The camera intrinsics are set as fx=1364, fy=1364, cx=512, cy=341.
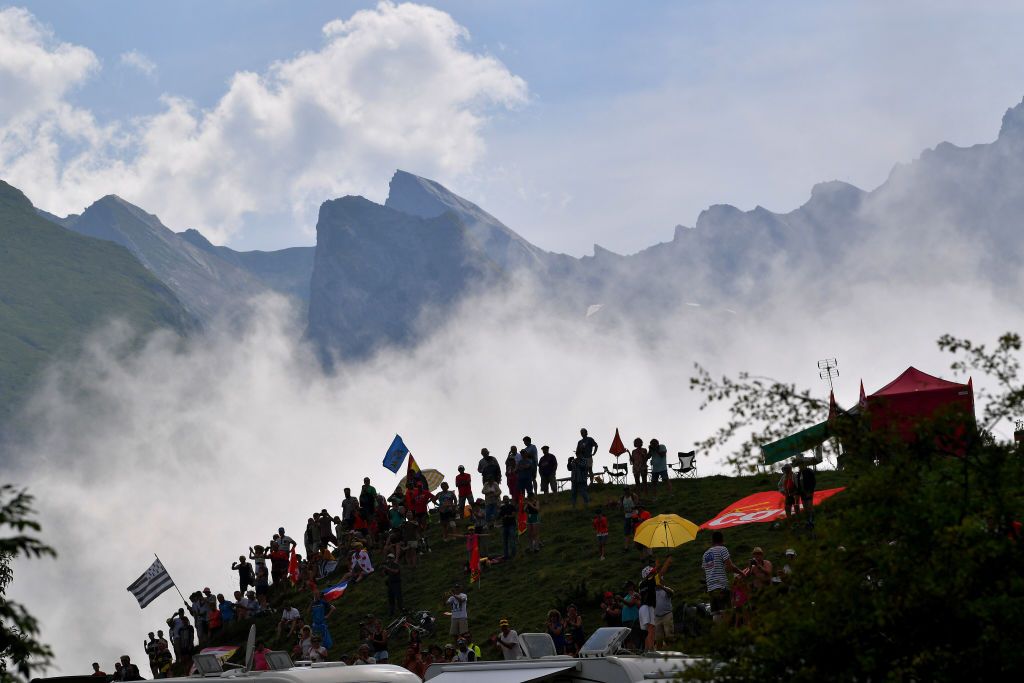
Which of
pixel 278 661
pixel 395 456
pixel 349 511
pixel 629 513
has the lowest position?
pixel 278 661

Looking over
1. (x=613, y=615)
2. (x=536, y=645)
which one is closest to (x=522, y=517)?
(x=613, y=615)

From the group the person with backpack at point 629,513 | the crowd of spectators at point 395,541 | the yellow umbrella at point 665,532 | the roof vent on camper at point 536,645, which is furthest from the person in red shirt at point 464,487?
the roof vent on camper at point 536,645

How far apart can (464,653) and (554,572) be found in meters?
12.3

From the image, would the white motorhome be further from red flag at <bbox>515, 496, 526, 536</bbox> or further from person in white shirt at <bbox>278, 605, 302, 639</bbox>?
red flag at <bbox>515, 496, 526, 536</bbox>

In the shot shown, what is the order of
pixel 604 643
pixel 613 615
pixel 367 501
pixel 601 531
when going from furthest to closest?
pixel 367 501
pixel 601 531
pixel 613 615
pixel 604 643

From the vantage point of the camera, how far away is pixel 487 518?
135 feet

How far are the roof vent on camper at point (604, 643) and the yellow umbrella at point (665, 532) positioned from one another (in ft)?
42.2

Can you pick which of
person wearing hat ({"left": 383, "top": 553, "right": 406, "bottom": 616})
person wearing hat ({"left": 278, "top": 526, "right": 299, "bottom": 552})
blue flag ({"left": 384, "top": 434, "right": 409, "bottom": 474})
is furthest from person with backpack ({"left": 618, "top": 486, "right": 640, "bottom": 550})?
blue flag ({"left": 384, "top": 434, "right": 409, "bottom": 474})

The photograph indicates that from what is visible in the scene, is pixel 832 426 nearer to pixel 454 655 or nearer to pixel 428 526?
pixel 454 655

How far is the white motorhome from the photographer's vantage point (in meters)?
12.0

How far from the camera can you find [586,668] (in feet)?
40.6

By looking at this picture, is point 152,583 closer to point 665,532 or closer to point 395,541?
point 395,541

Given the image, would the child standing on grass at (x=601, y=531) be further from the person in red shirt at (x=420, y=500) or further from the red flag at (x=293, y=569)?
the red flag at (x=293, y=569)

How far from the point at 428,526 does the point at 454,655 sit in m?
20.5
